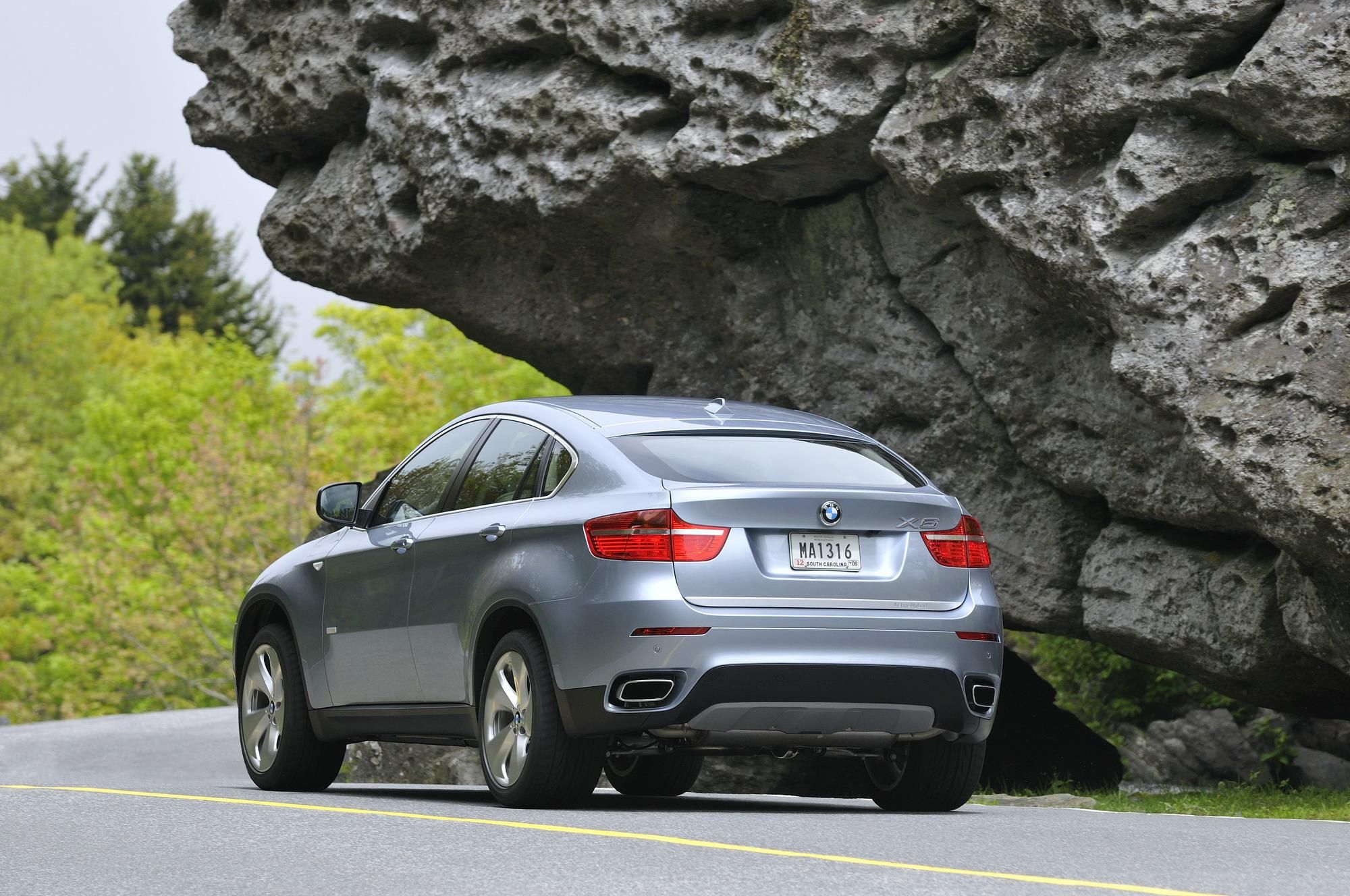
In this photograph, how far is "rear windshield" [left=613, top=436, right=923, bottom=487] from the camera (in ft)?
24.6

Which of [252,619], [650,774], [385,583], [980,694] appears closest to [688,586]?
[980,694]

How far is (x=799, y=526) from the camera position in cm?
727

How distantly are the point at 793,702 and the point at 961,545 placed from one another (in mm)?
1035

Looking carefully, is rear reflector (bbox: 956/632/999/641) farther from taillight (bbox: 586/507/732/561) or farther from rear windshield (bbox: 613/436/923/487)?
taillight (bbox: 586/507/732/561)

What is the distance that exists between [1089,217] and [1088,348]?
4.88 feet

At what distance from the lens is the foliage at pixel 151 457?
1342 inches

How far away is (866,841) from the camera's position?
20.9 feet

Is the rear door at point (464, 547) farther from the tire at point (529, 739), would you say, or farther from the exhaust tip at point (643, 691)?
the exhaust tip at point (643, 691)

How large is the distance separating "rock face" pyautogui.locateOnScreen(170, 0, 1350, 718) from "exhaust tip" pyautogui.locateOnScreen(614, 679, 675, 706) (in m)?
3.50


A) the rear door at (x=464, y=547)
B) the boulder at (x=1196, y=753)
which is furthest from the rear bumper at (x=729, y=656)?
the boulder at (x=1196, y=753)

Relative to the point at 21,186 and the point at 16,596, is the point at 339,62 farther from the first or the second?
the point at 21,186

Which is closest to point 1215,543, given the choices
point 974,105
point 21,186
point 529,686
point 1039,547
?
point 1039,547

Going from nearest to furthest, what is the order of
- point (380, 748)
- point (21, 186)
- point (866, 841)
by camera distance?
point (866, 841) < point (380, 748) < point (21, 186)

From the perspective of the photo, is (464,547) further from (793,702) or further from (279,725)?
(279,725)
